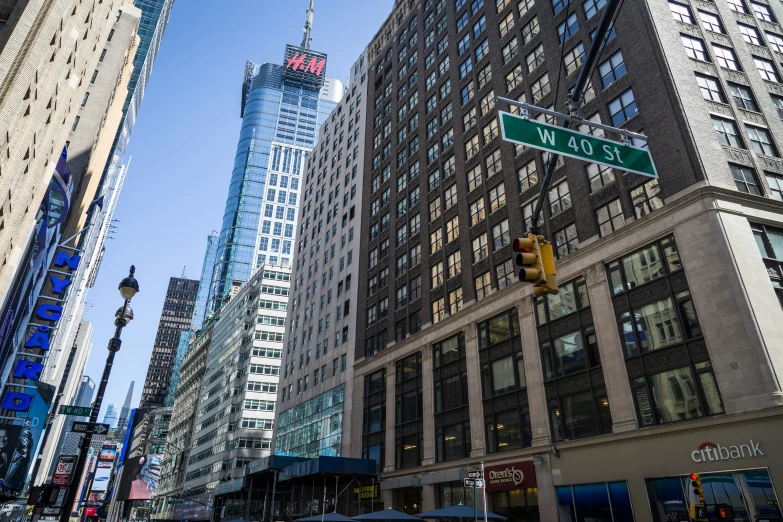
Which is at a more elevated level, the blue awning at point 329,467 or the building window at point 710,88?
the building window at point 710,88

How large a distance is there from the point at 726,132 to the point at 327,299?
155ft

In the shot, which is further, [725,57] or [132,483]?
[132,483]

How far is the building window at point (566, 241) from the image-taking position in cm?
3408

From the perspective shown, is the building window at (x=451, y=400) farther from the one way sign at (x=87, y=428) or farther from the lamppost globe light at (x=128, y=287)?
the lamppost globe light at (x=128, y=287)

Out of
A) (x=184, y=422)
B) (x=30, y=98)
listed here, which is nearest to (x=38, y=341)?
(x=30, y=98)

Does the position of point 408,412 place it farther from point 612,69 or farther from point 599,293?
point 612,69

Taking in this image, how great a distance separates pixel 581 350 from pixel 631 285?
480 centimetres

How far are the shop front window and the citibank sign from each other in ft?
14.3

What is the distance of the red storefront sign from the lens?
31.8 metres

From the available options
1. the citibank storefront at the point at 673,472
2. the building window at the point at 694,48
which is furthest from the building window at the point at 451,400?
the building window at the point at 694,48

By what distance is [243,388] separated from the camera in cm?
9356

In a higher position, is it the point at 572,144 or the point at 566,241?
the point at 566,241

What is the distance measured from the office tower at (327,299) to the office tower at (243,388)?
2063cm

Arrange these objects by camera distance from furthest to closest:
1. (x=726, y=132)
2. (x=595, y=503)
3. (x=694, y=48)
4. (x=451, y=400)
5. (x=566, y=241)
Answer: (x=451, y=400)
(x=566, y=241)
(x=694, y=48)
(x=726, y=132)
(x=595, y=503)
